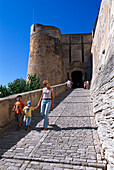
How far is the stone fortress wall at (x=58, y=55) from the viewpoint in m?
18.0

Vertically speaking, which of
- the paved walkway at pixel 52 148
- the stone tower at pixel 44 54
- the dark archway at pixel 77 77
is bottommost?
the paved walkway at pixel 52 148

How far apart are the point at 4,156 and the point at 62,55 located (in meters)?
19.3

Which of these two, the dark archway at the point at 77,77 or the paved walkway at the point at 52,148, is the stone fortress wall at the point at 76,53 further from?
the paved walkway at the point at 52,148

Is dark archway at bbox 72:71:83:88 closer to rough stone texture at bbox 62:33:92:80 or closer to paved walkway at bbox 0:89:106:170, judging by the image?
rough stone texture at bbox 62:33:92:80

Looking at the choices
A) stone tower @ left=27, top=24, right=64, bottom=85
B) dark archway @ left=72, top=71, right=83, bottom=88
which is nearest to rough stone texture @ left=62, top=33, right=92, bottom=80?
dark archway @ left=72, top=71, right=83, bottom=88

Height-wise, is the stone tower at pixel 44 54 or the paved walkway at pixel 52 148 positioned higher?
the stone tower at pixel 44 54

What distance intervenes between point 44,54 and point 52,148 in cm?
1621

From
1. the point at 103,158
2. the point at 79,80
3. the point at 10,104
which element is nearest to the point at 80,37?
the point at 79,80

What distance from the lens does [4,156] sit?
262 cm

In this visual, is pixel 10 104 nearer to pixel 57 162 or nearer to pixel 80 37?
pixel 57 162

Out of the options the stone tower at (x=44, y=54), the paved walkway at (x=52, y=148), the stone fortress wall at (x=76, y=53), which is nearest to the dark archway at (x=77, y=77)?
the stone fortress wall at (x=76, y=53)

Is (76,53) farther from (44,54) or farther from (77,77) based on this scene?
(44,54)

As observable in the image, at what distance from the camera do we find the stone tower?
17.9 metres

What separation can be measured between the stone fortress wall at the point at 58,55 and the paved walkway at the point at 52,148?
14.0 metres
